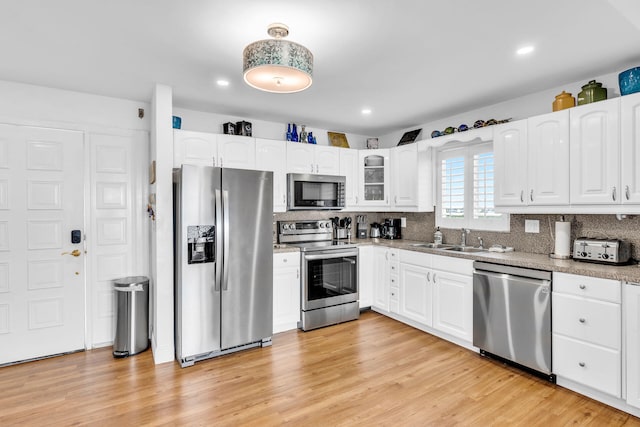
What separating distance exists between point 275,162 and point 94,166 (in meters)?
1.87

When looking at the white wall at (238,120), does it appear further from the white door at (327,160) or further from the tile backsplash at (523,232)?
the tile backsplash at (523,232)

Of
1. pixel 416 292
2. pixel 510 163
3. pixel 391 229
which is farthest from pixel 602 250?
pixel 391 229

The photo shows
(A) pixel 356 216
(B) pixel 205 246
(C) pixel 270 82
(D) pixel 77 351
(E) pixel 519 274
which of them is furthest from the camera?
(A) pixel 356 216

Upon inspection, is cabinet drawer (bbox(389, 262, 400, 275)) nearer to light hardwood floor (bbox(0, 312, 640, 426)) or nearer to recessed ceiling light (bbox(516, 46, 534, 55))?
light hardwood floor (bbox(0, 312, 640, 426))

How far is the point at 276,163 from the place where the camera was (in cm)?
406

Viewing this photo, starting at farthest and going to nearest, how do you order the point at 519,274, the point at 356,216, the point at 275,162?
the point at 356,216
the point at 275,162
the point at 519,274

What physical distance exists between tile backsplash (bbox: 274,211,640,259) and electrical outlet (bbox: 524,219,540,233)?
24 mm

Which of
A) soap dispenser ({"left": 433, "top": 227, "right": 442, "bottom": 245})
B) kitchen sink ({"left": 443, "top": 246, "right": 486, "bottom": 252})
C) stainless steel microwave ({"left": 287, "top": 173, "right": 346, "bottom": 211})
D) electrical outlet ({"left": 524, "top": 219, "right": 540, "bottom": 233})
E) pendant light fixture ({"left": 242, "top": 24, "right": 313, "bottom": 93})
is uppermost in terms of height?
pendant light fixture ({"left": 242, "top": 24, "right": 313, "bottom": 93})

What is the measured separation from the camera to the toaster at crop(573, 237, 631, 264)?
101 inches

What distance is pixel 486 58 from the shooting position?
8.34 feet

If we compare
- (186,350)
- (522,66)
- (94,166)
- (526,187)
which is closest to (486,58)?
(522,66)

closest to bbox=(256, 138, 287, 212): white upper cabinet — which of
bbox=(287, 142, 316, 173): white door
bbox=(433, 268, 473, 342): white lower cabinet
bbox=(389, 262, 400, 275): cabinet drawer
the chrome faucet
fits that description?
bbox=(287, 142, 316, 173): white door

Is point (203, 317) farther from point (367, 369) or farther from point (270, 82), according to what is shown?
point (270, 82)

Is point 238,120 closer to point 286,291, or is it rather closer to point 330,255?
point 330,255
